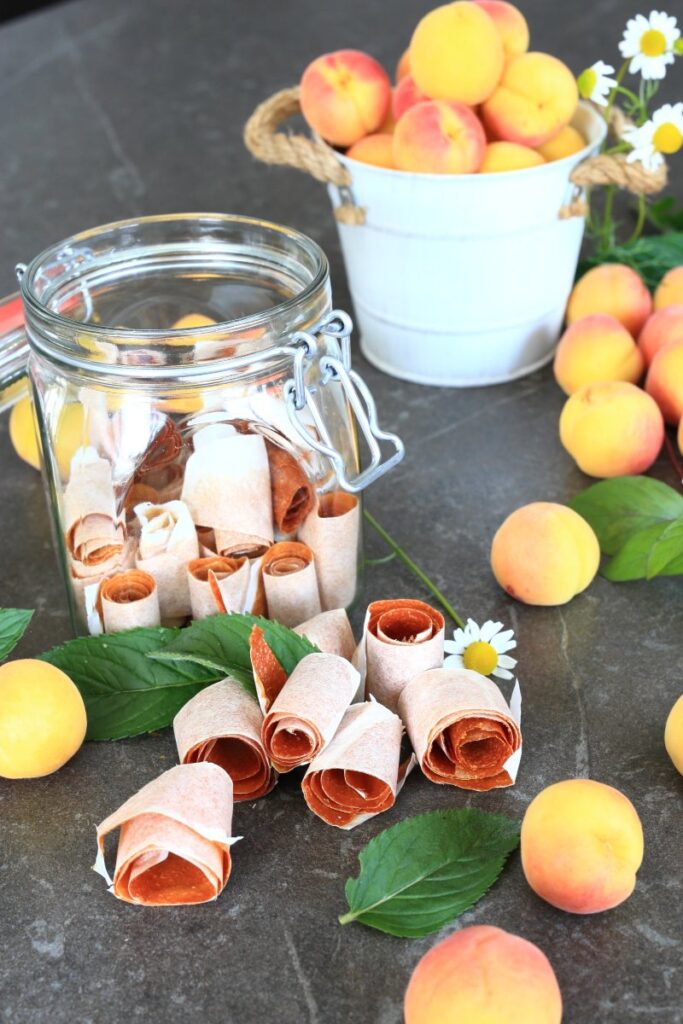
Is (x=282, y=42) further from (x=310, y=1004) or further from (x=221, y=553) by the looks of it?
(x=310, y=1004)

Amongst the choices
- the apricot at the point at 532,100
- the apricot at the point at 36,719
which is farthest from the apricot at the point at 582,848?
the apricot at the point at 532,100

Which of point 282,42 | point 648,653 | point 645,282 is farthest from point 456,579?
point 282,42

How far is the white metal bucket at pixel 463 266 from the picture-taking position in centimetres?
95

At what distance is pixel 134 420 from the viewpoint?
2.19 feet

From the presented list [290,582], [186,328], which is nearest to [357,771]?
[290,582]

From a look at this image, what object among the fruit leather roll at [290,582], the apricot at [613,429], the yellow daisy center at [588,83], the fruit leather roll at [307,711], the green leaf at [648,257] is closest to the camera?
the fruit leather roll at [307,711]

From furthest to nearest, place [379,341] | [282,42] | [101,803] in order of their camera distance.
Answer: [282,42] < [379,341] < [101,803]

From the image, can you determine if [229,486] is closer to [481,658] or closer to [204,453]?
[204,453]

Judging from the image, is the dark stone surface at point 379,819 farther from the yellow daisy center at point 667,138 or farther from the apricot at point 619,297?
the yellow daisy center at point 667,138

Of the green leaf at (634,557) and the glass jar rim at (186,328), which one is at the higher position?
the glass jar rim at (186,328)

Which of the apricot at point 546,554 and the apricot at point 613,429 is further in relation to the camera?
the apricot at point 613,429

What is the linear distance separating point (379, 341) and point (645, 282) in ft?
0.83

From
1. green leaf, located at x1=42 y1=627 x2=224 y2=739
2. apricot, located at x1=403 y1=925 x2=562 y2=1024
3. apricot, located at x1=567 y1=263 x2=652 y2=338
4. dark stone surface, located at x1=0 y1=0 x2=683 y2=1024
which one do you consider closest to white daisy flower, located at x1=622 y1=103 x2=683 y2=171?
apricot, located at x1=567 y1=263 x2=652 y2=338

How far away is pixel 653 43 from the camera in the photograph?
0.98 m
